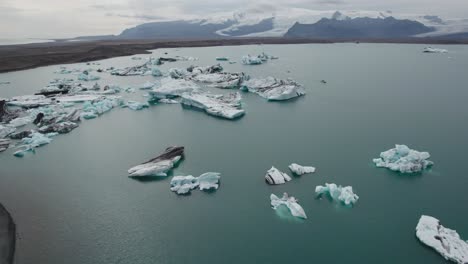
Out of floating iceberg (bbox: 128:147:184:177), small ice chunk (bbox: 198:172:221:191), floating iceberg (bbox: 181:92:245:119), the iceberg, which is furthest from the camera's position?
floating iceberg (bbox: 181:92:245:119)

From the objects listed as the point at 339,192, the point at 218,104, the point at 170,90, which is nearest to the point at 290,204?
the point at 339,192

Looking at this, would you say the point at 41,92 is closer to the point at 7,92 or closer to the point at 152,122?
the point at 7,92

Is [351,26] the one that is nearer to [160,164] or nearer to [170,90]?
[170,90]

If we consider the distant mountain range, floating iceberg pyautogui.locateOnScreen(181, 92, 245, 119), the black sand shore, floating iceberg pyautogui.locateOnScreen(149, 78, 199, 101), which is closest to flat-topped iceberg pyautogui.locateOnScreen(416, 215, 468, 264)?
the black sand shore

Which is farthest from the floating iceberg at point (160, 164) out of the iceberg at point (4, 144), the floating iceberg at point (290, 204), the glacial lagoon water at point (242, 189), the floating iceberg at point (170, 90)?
the floating iceberg at point (170, 90)

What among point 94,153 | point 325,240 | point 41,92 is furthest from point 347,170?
point 41,92

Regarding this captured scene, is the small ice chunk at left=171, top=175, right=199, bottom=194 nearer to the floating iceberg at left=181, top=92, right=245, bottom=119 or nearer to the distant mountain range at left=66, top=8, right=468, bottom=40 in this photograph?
the floating iceberg at left=181, top=92, right=245, bottom=119

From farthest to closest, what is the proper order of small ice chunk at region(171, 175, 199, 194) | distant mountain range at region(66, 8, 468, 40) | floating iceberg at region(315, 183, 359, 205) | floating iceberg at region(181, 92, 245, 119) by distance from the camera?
distant mountain range at region(66, 8, 468, 40) → floating iceberg at region(181, 92, 245, 119) → small ice chunk at region(171, 175, 199, 194) → floating iceberg at region(315, 183, 359, 205)
